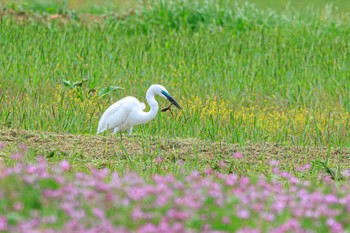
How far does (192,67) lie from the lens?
456 inches

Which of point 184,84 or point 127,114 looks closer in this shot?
point 127,114

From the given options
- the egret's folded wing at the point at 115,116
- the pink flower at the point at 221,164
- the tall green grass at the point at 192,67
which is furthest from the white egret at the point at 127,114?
the pink flower at the point at 221,164

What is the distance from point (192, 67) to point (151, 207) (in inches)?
283

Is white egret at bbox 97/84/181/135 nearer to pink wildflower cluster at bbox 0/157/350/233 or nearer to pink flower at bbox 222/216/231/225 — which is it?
pink wildflower cluster at bbox 0/157/350/233

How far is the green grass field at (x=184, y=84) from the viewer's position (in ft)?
24.3

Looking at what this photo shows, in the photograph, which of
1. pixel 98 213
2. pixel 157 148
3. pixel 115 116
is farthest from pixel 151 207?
pixel 115 116

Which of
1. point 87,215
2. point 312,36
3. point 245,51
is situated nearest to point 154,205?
point 87,215

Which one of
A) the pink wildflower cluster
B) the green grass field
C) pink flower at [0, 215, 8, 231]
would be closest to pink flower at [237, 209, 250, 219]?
the pink wildflower cluster

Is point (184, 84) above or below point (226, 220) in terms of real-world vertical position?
above

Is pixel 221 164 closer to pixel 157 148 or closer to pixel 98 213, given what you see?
pixel 157 148

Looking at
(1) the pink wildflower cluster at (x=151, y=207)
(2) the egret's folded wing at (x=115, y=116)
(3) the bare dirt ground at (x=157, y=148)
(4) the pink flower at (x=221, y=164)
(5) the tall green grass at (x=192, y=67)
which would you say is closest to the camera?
(1) the pink wildflower cluster at (x=151, y=207)

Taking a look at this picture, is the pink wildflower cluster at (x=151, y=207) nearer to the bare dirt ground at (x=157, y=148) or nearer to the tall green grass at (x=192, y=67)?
the bare dirt ground at (x=157, y=148)

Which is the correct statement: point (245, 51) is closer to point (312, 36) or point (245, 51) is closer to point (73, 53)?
point (312, 36)

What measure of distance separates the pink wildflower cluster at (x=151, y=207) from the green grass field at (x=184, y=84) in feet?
4.07
